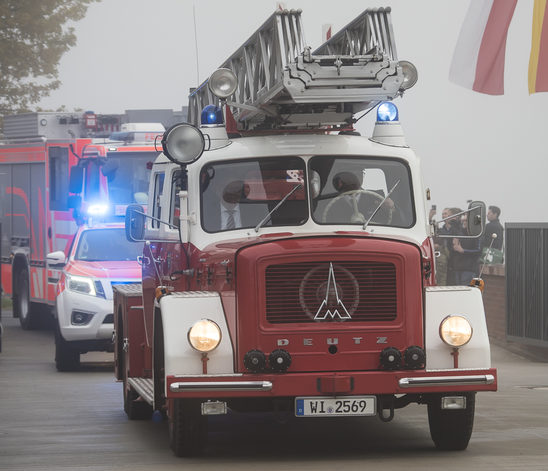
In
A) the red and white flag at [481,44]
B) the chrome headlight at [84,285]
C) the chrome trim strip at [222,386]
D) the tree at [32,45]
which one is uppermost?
the tree at [32,45]

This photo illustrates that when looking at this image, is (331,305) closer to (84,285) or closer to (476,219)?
(476,219)

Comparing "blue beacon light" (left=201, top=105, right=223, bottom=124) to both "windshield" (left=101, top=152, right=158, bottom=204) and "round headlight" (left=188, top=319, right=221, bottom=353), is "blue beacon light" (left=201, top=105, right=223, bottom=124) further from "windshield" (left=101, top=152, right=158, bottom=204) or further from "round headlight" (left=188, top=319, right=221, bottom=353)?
"windshield" (left=101, top=152, right=158, bottom=204)

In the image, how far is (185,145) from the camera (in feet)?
34.7

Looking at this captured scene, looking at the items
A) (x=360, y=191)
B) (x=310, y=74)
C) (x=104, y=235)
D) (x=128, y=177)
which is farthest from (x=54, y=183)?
(x=310, y=74)

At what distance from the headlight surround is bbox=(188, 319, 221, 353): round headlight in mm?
8597

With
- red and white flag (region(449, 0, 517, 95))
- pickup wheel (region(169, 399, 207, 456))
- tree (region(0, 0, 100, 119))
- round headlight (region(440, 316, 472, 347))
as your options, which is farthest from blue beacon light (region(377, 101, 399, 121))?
tree (region(0, 0, 100, 119))

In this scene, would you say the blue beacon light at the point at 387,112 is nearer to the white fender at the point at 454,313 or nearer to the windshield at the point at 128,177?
the white fender at the point at 454,313

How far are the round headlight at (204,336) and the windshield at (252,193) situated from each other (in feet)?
3.76

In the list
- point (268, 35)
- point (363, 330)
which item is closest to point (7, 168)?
point (268, 35)

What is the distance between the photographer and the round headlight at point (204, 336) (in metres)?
9.84

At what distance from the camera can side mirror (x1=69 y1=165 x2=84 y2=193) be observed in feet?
71.1

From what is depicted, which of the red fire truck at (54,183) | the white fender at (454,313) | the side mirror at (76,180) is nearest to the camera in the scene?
the white fender at (454,313)

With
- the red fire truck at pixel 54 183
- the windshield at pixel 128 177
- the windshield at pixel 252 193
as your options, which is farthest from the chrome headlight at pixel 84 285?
the windshield at pixel 252 193

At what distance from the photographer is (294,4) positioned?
27.3 m
